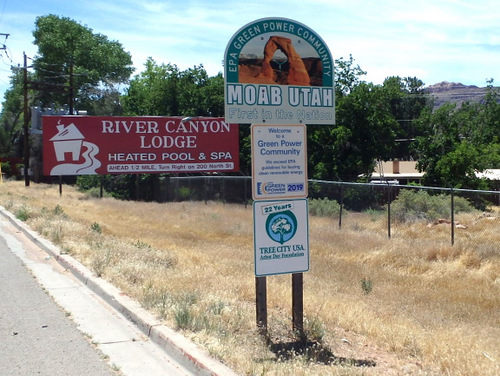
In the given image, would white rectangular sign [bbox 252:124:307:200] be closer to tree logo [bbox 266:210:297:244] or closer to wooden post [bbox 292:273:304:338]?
tree logo [bbox 266:210:297:244]

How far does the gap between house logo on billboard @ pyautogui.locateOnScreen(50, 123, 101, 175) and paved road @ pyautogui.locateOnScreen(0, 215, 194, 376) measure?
2446cm

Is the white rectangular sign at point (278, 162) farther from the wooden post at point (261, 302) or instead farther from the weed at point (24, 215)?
the weed at point (24, 215)

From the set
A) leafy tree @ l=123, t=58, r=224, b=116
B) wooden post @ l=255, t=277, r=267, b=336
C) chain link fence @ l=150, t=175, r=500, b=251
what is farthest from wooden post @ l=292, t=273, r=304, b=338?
leafy tree @ l=123, t=58, r=224, b=116

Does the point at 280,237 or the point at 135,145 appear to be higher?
the point at 135,145

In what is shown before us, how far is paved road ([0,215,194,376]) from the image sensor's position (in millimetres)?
5840

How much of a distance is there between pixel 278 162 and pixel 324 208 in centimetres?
1578

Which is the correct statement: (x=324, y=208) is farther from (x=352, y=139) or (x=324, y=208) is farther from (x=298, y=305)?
(x=298, y=305)

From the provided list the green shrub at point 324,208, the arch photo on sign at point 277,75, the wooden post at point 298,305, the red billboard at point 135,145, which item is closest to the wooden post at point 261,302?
the wooden post at point 298,305

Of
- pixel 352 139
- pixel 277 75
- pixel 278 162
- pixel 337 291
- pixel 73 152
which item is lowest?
pixel 337 291

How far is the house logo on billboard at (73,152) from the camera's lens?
3406 cm

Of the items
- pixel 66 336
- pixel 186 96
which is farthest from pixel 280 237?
pixel 186 96

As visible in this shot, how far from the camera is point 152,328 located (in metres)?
6.67

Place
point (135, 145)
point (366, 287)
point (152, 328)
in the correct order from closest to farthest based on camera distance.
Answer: point (152, 328), point (366, 287), point (135, 145)

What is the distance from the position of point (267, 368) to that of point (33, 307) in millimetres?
4371
